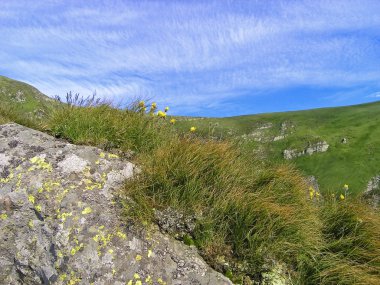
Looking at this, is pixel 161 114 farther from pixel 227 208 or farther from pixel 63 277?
pixel 63 277

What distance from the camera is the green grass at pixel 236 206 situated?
5.07 metres

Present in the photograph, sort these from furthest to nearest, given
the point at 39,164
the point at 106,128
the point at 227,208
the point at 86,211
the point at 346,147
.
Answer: the point at 346,147 < the point at 106,128 < the point at 39,164 < the point at 227,208 < the point at 86,211

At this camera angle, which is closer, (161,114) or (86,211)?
(86,211)

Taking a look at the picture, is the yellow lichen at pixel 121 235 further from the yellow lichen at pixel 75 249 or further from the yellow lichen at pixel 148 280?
the yellow lichen at pixel 148 280

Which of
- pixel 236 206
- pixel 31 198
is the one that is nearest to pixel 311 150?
pixel 236 206

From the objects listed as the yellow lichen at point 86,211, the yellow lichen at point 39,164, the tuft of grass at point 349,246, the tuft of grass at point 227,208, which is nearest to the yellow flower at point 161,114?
the tuft of grass at point 227,208

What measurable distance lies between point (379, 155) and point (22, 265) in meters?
166

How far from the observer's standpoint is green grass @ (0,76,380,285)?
200 inches

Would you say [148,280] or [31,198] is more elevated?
[31,198]

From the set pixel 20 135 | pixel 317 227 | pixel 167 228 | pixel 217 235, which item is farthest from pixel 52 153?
pixel 317 227

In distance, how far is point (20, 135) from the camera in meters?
6.35

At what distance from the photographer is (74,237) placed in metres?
4.77

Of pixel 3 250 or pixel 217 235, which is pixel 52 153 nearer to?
pixel 3 250

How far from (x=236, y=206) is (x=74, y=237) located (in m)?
2.33
